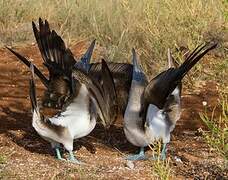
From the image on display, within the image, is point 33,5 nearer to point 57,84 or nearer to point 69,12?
point 69,12

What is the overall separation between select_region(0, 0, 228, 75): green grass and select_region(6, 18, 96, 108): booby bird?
237 cm

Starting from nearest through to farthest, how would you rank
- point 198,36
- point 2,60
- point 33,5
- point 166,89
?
1. point 166,89
2. point 198,36
3. point 2,60
4. point 33,5

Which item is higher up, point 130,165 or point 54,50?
point 54,50

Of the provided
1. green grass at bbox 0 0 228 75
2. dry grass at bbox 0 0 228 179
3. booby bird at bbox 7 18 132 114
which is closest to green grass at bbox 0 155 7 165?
booby bird at bbox 7 18 132 114

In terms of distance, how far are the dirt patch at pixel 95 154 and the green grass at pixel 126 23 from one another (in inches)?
64.2

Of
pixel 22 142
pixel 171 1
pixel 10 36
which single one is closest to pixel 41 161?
pixel 22 142

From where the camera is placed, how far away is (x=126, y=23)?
9.99 metres

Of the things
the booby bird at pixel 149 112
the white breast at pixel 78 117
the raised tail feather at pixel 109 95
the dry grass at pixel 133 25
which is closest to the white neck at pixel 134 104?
the booby bird at pixel 149 112

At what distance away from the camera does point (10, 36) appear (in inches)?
413

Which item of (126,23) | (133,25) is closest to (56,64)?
(133,25)

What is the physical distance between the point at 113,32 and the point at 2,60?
5.58 ft

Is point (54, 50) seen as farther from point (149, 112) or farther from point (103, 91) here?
point (149, 112)

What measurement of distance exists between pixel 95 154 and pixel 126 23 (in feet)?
16.9

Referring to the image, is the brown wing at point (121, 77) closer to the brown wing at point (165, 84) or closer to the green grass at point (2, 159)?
the brown wing at point (165, 84)
